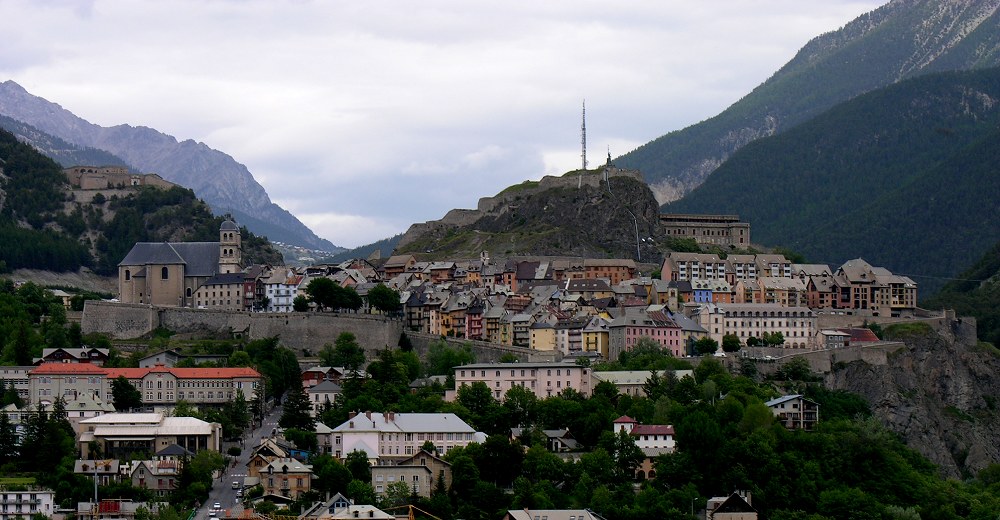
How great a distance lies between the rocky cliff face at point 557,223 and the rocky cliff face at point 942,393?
3032cm

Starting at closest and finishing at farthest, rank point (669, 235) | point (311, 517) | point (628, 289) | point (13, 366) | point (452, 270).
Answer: point (311, 517), point (13, 366), point (628, 289), point (452, 270), point (669, 235)

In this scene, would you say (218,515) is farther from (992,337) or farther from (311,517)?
(992,337)

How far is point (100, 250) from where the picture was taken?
152m

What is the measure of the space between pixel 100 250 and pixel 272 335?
4733 centimetres

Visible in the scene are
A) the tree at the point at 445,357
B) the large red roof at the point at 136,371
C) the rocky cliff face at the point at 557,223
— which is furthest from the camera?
the rocky cliff face at the point at 557,223

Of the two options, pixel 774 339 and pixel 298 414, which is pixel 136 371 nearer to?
pixel 298 414

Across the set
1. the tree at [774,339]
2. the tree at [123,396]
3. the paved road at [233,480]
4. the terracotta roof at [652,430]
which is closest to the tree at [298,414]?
the paved road at [233,480]

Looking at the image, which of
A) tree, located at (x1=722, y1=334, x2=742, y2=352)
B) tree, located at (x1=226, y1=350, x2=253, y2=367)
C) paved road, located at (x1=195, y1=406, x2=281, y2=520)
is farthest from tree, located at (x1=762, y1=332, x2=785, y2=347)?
paved road, located at (x1=195, y1=406, x2=281, y2=520)

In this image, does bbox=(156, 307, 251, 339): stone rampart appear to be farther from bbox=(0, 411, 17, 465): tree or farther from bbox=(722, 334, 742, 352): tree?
bbox=(722, 334, 742, 352): tree

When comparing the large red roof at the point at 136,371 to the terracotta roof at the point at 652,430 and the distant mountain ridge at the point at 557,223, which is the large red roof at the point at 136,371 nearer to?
the terracotta roof at the point at 652,430

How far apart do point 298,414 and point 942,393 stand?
1658 inches

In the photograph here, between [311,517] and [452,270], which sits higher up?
[452,270]

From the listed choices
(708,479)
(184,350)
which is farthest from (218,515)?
(184,350)

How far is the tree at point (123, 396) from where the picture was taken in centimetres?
9275
